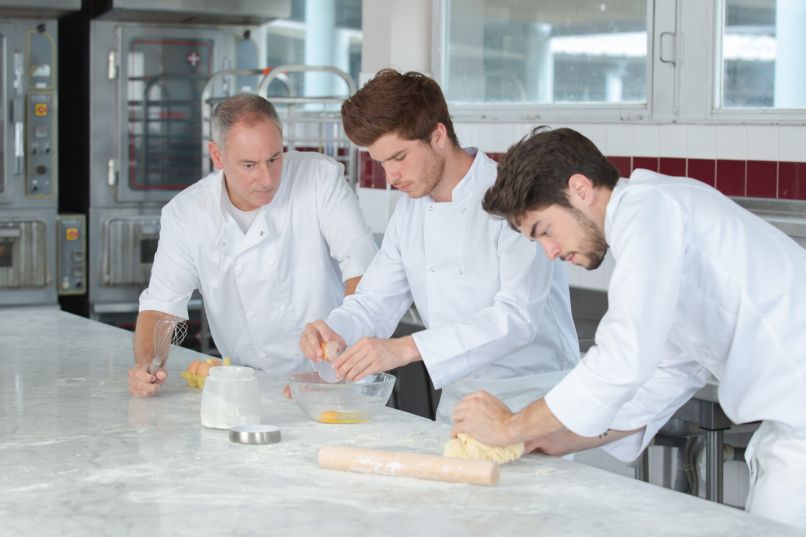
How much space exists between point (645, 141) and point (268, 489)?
2.51 m

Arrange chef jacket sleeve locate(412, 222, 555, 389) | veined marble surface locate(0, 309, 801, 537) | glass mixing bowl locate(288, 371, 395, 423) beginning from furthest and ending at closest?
chef jacket sleeve locate(412, 222, 555, 389)
glass mixing bowl locate(288, 371, 395, 423)
veined marble surface locate(0, 309, 801, 537)

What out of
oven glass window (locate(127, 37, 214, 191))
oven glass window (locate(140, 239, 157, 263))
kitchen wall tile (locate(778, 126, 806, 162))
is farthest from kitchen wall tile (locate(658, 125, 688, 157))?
oven glass window (locate(140, 239, 157, 263))

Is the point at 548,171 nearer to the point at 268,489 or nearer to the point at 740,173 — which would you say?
the point at 268,489

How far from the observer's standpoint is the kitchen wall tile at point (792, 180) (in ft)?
11.3

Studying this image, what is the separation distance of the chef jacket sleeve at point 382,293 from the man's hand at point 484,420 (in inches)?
29.1

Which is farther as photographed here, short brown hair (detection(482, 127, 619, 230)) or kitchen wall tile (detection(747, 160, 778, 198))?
kitchen wall tile (detection(747, 160, 778, 198))

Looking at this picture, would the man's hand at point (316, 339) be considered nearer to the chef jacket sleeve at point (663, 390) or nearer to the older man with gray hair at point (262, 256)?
the older man with gray hair at point (262, 256)

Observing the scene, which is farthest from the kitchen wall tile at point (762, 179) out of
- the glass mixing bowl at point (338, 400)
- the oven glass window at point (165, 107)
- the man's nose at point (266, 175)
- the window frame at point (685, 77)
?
the oven glass window at point (165, 107)

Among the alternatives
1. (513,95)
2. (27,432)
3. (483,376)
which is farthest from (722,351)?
(513,95)

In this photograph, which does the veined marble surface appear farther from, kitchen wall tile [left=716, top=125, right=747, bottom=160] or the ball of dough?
kitchen wall tile [left=716, top=125, right=747, bottom=160]

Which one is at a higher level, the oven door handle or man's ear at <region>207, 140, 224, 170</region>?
man's ear at <region>207, 140, 224, 170</region>

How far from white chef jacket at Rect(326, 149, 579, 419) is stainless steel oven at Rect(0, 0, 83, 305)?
339cm

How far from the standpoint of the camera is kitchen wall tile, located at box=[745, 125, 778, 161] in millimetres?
3520

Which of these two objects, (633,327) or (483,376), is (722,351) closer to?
(633,327)
